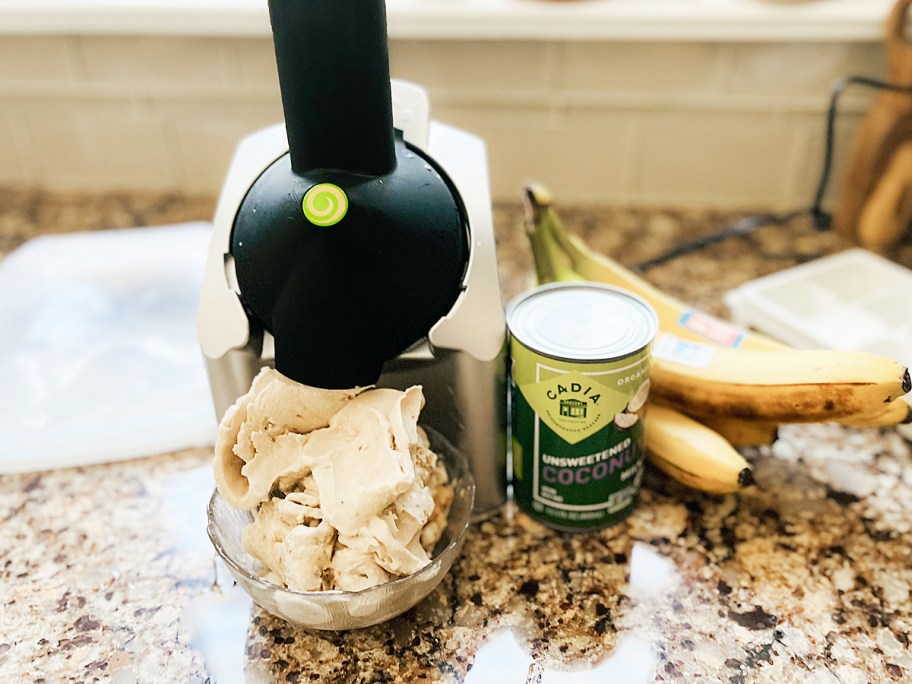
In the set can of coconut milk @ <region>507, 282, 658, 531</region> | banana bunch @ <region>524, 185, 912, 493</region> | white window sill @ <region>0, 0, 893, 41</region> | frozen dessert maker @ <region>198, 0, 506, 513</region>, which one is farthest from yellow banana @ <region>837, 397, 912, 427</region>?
white window sill @ <region>0, 0, 893, 41</region>

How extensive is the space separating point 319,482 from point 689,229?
66cm

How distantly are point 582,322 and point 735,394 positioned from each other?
133mm

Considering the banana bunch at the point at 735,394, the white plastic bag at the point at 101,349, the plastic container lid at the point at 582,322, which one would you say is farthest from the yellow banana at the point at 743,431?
the white plastic bag at the point at 101,349

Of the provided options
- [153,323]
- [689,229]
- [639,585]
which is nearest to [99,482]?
[153,323]

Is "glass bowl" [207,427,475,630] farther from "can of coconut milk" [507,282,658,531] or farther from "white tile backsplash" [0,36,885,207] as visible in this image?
"white tile backsplash" [0,36,885,207]

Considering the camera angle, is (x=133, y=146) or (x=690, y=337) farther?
→ (x=133, y=146)

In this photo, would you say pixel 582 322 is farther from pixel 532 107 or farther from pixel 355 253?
pixel 532 107

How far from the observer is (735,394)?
0.62m

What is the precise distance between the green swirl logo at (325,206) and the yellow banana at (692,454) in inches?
12.3

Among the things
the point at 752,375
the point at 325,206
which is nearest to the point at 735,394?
the point at 752,375

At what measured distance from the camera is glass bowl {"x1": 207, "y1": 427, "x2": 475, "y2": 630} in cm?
50

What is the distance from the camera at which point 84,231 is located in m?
1.03

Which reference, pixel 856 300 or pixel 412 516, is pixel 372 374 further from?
pixel 856 300

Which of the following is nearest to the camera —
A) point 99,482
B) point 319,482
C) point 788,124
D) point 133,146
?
point 319,482
